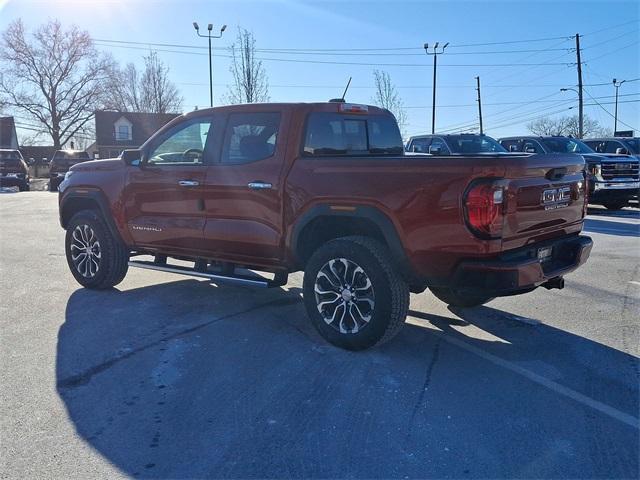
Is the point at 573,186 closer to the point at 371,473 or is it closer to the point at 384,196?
the point at 384,196

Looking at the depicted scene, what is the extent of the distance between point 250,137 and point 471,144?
1050 cm

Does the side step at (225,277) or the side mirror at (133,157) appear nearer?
the side step at (225,277)

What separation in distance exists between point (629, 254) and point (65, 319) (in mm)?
7990

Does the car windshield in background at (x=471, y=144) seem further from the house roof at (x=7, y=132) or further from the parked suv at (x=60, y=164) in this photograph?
the house roof at (x=7, y=132)

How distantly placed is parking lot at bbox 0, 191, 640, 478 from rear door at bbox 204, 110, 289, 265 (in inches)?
29.0

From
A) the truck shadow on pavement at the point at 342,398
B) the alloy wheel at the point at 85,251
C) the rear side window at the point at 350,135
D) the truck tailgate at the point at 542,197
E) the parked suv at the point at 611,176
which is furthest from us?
the parked suv at the point at 611,176

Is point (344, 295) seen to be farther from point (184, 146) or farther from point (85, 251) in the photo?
point (85, 251)

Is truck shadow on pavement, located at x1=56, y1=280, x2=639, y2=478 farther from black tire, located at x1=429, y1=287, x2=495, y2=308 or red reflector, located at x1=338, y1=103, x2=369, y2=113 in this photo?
red reflector, located at x1=338, y1=103, x2=369, y2=113

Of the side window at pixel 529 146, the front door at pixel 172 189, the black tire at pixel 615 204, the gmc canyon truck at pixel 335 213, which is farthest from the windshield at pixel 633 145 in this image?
the front door at pixel 172 189

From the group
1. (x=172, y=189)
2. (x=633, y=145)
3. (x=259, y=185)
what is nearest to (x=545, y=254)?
(x=259, y=185)

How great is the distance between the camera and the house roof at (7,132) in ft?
181

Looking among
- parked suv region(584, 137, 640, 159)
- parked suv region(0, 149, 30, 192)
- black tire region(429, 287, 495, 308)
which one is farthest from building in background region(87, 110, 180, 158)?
black tire region(429, 287, 495, 308)

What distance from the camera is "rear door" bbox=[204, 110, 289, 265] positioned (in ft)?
16.5

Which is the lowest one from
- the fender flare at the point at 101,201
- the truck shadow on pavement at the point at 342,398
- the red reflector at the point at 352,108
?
the truck shadow on pavement at the point at 342,398
